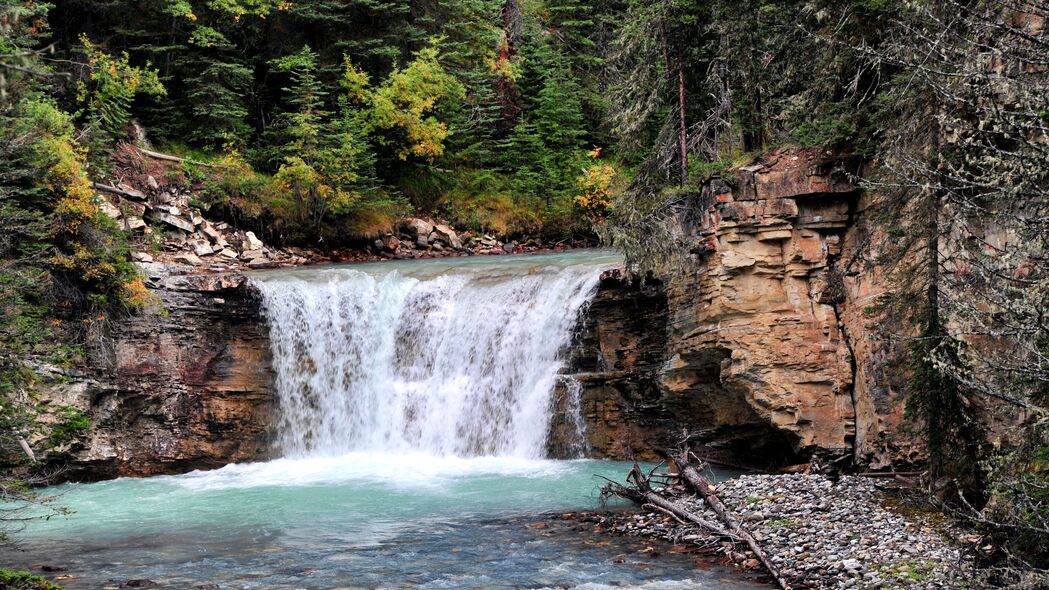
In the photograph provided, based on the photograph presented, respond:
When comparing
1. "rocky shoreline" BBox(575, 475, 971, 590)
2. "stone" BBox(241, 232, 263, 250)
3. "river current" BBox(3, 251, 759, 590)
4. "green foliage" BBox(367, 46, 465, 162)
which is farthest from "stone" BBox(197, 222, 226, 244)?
"rocky shoreline" BBox(575, 475, 971, 590)

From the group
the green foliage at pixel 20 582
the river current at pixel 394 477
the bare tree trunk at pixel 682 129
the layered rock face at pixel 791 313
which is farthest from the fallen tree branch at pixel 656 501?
the green foliage at pixel 20 582

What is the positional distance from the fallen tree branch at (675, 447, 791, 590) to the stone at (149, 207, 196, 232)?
16335mm

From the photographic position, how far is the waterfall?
1914 cm

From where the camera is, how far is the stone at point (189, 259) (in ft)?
77.8

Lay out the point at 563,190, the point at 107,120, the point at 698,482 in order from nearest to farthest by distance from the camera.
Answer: the point at 698,482
the point at 107,120
the point at 563,190

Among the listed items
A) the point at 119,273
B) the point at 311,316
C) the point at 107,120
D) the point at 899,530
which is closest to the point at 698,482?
the point at 899,530

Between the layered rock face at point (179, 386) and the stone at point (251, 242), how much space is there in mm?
6593

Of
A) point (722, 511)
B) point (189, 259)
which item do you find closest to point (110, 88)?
point (189, 259)

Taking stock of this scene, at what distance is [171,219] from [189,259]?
1539 mm

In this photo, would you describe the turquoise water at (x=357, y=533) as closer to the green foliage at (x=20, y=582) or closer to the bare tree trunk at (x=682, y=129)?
the green foliage at (x=20, y=582)

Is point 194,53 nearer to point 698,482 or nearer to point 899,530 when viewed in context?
point 698,482

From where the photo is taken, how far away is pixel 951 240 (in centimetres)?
1050

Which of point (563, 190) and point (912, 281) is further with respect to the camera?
point (563, 190)

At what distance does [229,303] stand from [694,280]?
10.4 m
